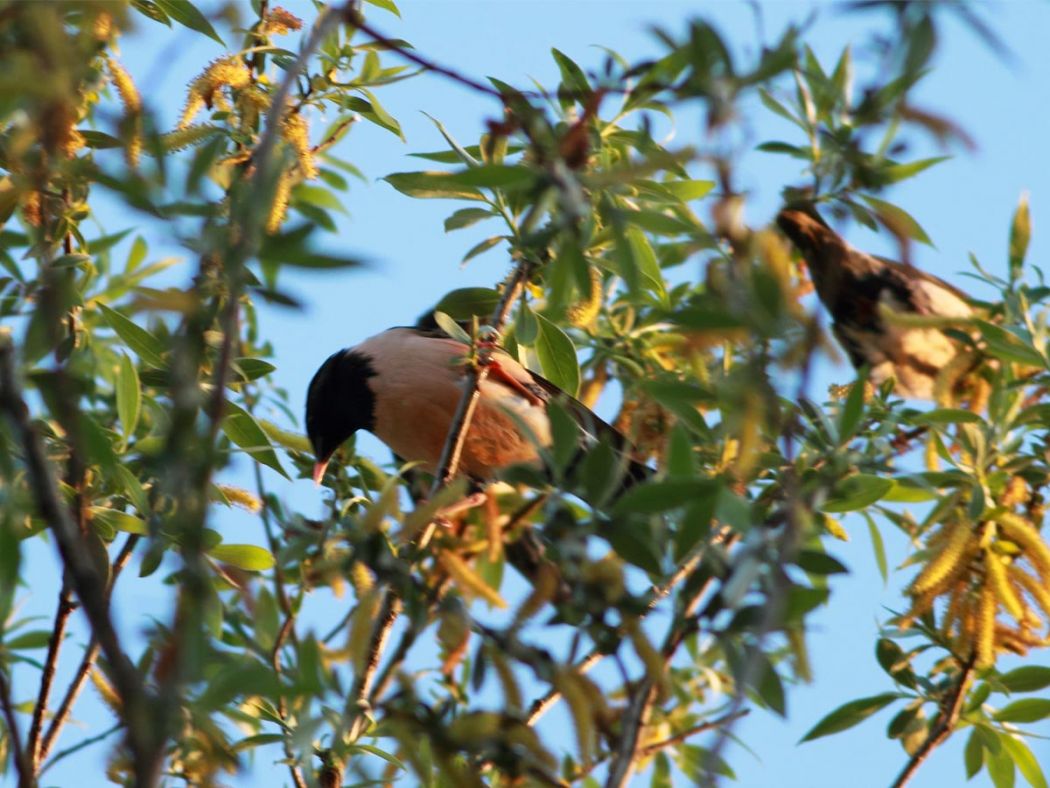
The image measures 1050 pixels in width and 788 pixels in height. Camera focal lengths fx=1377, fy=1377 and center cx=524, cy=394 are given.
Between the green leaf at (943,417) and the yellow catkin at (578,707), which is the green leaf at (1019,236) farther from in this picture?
the yellow catkin at (578,707)

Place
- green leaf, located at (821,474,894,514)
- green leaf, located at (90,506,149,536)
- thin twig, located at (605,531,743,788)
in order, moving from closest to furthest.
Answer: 1. thin twig, located at (605,531,743,788)
2. green leaf, located at (821,474,894,514)
3. green leaf, located at (90,506,149,536)

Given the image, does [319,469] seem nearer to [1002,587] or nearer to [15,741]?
[1002,587]

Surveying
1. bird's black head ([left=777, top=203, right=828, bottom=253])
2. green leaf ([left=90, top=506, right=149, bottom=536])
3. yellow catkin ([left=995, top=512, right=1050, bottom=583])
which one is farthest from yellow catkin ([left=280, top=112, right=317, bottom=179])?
bird's black head ([left=777, top=203, right=828, bottom=253])

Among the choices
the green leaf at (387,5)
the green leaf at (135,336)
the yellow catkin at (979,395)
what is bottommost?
the yellow catkin at (979,395)

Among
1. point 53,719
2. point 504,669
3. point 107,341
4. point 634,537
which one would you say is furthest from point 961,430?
point 107,341

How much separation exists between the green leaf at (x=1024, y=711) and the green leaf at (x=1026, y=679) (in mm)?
36

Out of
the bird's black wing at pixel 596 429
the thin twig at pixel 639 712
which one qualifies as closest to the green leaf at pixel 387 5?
the bird's black wing at pixel 596 429

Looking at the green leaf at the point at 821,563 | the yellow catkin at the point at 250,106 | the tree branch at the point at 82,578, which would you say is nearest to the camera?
the tree branch at the point at 82,578

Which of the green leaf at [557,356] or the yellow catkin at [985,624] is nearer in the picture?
the yellow catkin at [985,624]

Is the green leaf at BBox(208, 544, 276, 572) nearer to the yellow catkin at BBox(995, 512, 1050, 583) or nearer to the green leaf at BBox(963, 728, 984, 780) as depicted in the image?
the yellow catkin at BBox(995, 512, 1050, 583)

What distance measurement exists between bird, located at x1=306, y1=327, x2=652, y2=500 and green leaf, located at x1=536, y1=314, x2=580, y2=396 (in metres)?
1.58

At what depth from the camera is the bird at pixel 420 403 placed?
5805 millimetres

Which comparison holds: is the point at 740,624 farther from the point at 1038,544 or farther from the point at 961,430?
the point at 961,430

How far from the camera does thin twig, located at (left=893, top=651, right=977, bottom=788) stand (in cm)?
344
